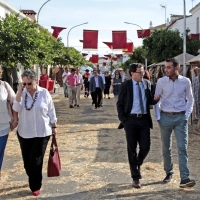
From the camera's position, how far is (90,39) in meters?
28.8

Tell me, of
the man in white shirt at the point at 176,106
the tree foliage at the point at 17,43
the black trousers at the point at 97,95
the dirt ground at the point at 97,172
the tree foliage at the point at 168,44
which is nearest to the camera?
the dirt ground at the point at 97,172

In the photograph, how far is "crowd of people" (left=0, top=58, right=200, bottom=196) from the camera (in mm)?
5914

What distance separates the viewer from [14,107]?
587 cm

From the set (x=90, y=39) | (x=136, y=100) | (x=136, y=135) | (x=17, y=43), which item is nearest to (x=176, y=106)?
(x=136, y=100)

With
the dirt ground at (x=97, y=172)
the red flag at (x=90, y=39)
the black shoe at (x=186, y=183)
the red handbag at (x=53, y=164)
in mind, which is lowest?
the dirt ground at (x=97, y=172)

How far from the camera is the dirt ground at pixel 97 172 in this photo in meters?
6.04

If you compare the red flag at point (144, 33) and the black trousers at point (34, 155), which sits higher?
the red flag at point (144, 33)

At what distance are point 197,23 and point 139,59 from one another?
14.1 metres

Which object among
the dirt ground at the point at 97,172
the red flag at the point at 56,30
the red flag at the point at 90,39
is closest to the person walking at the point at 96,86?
the dirt ground at the point at 97,172

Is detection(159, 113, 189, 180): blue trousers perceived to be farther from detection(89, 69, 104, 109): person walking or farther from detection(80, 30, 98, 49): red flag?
detection(80, 30, 98, 49): red flag

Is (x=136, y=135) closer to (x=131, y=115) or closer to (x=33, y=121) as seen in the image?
(x=131, y=115)

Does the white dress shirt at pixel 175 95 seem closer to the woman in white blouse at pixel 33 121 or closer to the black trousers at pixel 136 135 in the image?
the black trousers at pixel 136 135

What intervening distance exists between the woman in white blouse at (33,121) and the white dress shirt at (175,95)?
5.13 ft

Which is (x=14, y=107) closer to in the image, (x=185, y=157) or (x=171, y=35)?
(x=185, y=157)
